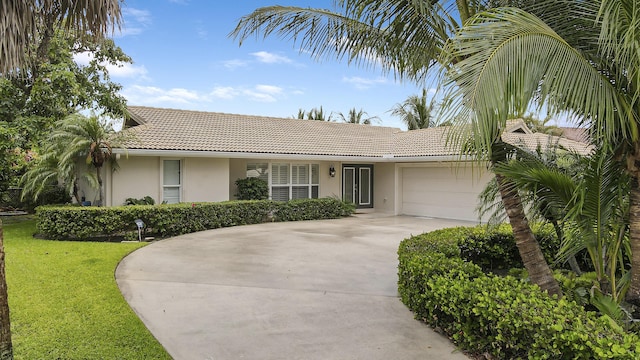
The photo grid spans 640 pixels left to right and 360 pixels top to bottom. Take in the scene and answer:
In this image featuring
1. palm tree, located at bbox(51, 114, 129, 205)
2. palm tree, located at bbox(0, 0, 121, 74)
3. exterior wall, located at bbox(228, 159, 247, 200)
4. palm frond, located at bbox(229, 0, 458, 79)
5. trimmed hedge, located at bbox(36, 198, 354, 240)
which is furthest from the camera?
exterior wall, located at bbox(228, 159, 247, 200)

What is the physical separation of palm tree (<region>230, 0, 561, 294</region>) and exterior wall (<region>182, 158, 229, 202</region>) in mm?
9587

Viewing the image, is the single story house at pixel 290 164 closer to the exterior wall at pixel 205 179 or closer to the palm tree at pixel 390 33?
the exterior wall at pixel 205 179

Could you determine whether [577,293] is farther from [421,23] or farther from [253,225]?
[253,225]

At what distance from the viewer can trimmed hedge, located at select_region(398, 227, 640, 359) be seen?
11.0 ft

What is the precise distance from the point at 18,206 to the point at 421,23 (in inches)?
865

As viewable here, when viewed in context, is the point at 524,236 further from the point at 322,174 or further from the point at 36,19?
the point at 322,174

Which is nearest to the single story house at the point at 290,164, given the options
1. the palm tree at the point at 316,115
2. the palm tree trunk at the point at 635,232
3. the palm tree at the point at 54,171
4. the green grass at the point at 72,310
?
the palm tree at the point at 54,171

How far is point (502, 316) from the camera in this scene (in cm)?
396

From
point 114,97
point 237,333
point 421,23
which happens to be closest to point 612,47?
point 421,23

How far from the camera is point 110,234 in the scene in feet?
40.3

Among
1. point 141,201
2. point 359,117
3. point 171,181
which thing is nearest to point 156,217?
point 141,201

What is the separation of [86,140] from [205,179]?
4.32 meters

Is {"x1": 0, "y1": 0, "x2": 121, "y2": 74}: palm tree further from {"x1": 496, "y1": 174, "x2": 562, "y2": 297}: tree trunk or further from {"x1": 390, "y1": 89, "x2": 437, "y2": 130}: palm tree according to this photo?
{"x1": 390, "y1": 89, "x2": 437, "y2": 130}: palm tree

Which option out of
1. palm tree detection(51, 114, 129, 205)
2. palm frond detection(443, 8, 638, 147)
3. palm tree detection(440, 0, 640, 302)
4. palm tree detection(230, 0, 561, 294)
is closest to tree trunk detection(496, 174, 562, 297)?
palm tree detection(230, 0, 561, 294)
